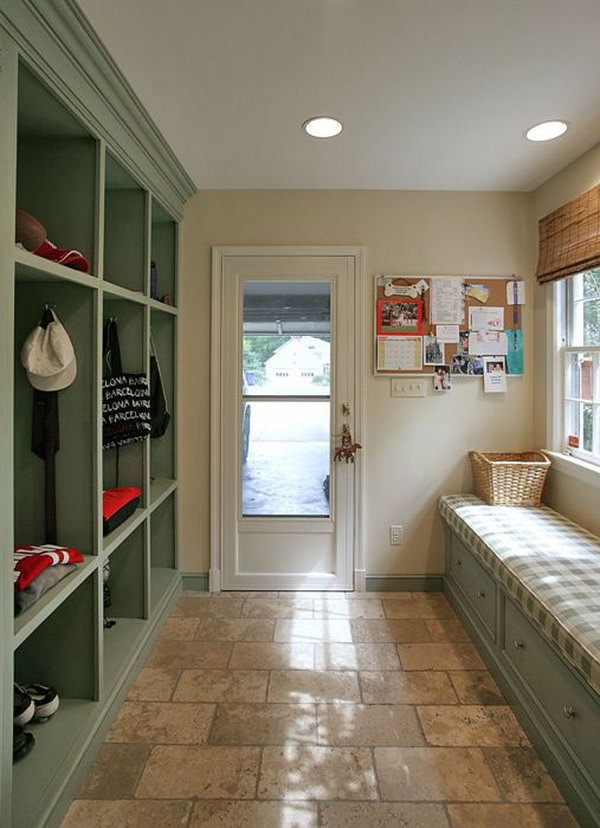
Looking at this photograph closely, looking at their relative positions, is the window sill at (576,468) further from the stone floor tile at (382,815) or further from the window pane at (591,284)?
the stone floor tile at (382,815)

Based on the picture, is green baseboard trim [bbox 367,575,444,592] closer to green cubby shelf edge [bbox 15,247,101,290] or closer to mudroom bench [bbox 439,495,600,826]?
mudroom bench [bbox 439,495,600,826]

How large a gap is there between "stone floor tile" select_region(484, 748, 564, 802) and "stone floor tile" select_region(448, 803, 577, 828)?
0.12ft

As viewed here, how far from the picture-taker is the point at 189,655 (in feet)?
8.09

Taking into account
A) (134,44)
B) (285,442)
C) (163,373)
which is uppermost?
(134,44)

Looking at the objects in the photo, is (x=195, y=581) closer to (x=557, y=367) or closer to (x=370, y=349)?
(x=370, y=349)

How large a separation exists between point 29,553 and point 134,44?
1728 millimetres

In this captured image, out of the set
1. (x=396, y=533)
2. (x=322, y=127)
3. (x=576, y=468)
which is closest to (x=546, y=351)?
(x=576, y=468)

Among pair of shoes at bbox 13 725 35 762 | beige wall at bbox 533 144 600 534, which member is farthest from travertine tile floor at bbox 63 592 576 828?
beige wall at bbox 533 144 600 534

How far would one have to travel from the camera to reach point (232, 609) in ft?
9.66

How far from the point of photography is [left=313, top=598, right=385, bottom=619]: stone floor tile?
287 cm

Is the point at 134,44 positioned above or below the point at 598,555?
above

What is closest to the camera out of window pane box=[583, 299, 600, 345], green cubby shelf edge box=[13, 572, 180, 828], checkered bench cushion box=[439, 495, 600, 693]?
green cubby shelf edge box=[13, 572, 180, 828]

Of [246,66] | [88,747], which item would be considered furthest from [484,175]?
[88,747]

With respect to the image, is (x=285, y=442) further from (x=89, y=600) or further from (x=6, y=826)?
(x=6, y=826)
